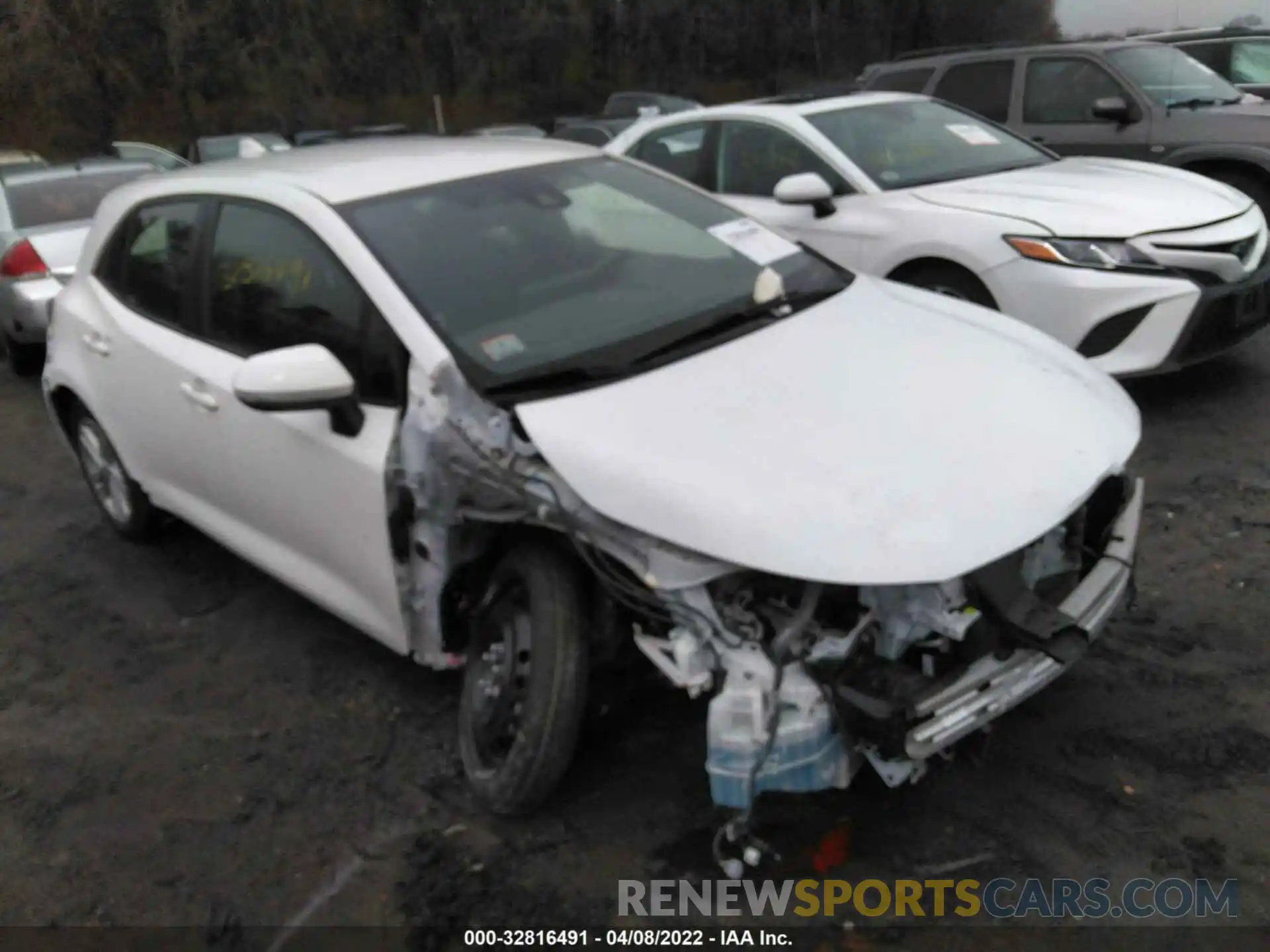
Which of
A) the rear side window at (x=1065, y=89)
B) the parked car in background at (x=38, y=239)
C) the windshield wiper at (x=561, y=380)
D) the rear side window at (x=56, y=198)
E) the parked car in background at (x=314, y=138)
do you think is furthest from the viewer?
the parked car in background at (x=314, y=138)

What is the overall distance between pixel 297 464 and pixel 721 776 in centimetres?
165

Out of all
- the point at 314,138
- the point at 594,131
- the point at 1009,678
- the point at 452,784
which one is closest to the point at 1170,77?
the point at 1009,678

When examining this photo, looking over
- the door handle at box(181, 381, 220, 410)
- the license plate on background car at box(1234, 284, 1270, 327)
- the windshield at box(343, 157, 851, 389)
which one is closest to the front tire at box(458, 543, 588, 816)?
the windshield at box(343, 157, 851, 389)

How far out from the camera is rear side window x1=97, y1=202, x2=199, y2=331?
157 inches

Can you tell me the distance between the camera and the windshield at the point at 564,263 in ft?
10.3

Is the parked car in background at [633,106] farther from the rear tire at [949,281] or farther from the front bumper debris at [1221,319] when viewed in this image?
the front bumper debris at [1221,319]

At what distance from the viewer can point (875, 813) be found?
2895 mm

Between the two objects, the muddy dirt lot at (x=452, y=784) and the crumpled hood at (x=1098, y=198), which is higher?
the crumpled hood at (x=1098, y=198)

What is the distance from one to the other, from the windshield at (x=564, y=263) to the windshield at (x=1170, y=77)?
16.5ft

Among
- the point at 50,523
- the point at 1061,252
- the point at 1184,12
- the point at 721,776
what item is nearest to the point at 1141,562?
the point at 1061,252

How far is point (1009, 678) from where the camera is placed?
8.55 feet

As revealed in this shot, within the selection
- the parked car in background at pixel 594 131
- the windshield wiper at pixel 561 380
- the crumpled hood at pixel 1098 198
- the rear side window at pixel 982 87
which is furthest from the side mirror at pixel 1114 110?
the parked car in background at pixel 594 131

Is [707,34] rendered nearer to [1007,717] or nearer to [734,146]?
[734,146]

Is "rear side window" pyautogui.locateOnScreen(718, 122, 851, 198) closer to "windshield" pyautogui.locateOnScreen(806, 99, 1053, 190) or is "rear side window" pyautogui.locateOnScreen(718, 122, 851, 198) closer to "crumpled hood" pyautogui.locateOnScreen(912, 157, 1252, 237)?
"windshield" pyautogui.locateOnScreen(806, 99, 1053, 190)
